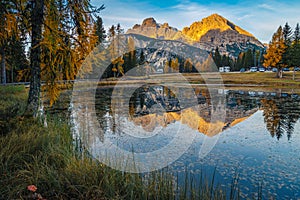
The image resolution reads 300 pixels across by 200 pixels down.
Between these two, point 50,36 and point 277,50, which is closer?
point 50,36

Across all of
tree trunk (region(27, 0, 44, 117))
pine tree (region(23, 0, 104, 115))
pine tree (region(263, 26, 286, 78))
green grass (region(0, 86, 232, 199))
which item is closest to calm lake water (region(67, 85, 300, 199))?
green grass (region(0, 86, 232, 199))

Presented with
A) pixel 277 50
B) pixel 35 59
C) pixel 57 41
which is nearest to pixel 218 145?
pixel 57 41

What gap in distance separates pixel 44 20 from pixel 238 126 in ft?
28.8

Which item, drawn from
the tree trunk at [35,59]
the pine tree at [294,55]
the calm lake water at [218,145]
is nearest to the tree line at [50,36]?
the tree trunk at [35,59]

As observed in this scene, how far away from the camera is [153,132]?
9.34 meters

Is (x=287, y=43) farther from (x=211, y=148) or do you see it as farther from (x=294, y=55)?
(x=211, y=148)

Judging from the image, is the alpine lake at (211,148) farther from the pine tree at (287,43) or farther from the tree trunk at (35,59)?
the pine tree at (287,43)

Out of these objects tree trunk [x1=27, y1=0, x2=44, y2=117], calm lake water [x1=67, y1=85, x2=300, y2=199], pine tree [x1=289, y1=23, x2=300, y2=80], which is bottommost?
calm lake water [x1=67, y1=85, x2=300, y2=199]

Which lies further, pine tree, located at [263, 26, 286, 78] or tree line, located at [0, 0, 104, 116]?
pine tree, located at [263, 26, 286, 78]

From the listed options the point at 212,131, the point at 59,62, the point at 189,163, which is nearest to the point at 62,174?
the point at 189,163

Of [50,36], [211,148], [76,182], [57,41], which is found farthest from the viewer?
[211,148]

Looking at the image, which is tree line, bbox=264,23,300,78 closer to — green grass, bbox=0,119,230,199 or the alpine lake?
the alpine lake

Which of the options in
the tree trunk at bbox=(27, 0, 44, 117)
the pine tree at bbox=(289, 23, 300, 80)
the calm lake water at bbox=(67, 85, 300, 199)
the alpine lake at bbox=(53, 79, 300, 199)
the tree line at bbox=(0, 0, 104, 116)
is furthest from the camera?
the pine tree at bbox=(289, 23, 300, 80)

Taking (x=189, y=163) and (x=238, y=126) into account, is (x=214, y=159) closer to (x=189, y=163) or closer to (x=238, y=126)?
(x=189, y=163)
